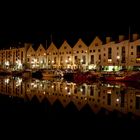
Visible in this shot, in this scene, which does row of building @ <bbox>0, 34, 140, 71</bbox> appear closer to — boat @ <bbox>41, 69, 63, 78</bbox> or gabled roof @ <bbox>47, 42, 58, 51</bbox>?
gabled roof @ <bbox>47, 42, 58, 51</bbox>

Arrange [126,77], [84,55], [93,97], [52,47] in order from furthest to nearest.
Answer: [52,47]
[84,55]
[126,77]
[93,97]

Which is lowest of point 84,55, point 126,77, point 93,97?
point 93,97

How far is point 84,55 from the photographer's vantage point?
233 feet

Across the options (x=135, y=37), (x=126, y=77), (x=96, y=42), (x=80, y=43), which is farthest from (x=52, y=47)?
(x=126, y=77)

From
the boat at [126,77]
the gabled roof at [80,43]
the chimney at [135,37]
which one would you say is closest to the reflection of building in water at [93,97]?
the boat at [126,77]

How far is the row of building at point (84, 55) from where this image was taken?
5766 cm

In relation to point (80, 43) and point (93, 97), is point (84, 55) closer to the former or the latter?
point (80, 43)

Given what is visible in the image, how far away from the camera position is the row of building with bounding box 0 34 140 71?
57.7 m

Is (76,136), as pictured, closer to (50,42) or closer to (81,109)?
(81,109)

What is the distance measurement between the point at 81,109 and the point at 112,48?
4780 cm

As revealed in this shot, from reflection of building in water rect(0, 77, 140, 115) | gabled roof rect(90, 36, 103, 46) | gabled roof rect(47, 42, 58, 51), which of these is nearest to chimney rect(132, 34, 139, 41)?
gabled roof rect(90, 36, 103, 46)

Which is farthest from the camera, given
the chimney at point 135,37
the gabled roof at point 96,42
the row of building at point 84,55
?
the gabled roof at point 96,42

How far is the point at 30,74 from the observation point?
6438cm

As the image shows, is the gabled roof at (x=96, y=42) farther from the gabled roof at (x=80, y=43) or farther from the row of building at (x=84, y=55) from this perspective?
the gabled roof at (x=80, y=43)
